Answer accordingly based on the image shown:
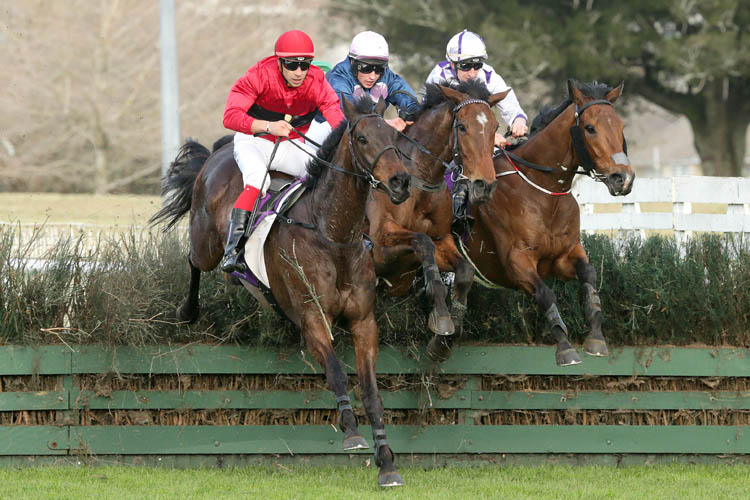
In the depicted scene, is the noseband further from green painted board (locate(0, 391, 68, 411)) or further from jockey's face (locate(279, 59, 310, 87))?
green painted board (locate(0, 391, 68, 411))

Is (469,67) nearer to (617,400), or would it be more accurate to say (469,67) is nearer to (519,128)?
(519,128)

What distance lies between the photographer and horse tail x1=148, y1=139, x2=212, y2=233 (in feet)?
25.8

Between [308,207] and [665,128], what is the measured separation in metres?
47.6

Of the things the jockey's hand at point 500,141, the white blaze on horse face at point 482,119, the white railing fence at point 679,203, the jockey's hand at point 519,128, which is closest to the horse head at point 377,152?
the white blaze on horse face at point 482,119

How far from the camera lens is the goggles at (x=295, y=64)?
20.4ft

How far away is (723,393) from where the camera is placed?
21.8 ft

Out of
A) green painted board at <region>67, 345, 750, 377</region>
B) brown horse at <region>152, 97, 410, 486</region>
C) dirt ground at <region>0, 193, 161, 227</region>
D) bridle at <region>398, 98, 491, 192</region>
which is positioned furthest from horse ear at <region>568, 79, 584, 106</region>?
dirt ground at <region>0, 193, 161, 227</region>

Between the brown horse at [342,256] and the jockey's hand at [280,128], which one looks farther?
the jockey's hand at [280,128]

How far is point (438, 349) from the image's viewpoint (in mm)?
6402

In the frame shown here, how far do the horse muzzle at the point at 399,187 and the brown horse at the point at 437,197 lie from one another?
710 millimetres

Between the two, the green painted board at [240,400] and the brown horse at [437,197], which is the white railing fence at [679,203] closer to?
the brown horse at [437,197]

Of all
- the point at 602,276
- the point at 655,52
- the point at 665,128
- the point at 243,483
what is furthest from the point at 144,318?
the point at 665,128

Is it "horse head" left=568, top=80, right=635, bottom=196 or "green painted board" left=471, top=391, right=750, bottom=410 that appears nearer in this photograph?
"horse head" left=568, top=80, right=635, bottom=196

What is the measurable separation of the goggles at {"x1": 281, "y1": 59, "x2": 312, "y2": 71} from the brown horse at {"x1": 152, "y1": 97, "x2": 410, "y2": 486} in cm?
57
